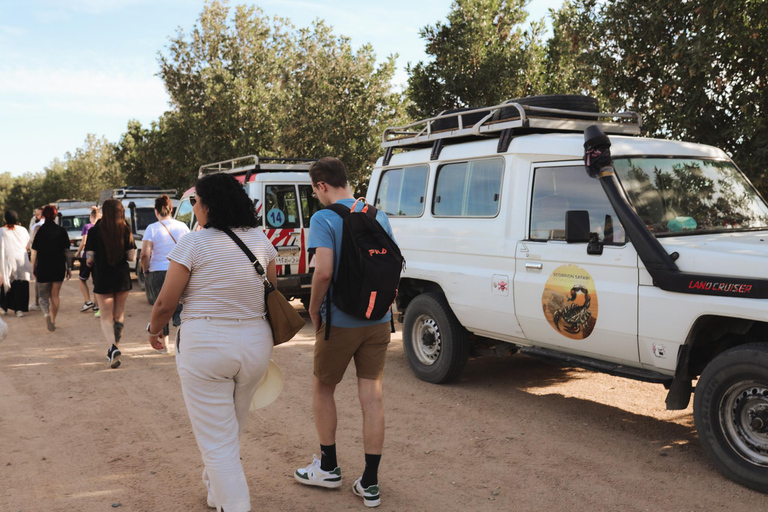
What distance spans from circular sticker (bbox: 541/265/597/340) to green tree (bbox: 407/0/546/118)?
37.2 feet

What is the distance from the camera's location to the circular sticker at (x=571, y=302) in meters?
4.98

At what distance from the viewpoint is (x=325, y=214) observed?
3.92 meters

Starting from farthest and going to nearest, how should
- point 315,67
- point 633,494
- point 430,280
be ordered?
point 315,67 → point 430,280 → point 633,494

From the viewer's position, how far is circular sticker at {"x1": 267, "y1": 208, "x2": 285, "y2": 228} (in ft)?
33.4

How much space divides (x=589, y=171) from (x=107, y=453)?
409cm

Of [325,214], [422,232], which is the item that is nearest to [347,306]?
[325,214]

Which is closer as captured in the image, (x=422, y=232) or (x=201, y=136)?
(x=422, y=232)

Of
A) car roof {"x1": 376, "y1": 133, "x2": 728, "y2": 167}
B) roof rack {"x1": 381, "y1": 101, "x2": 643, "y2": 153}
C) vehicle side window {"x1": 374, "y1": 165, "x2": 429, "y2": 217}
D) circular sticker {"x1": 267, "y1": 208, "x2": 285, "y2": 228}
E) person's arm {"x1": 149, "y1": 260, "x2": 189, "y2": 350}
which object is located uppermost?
roof rack {"x1": 381, "y1": 101, "x2": 643, "y2": 153}

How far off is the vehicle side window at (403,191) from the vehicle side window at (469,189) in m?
0.25

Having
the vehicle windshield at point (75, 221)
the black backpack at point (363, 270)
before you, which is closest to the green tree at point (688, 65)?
the black backpack at point (363, 270)

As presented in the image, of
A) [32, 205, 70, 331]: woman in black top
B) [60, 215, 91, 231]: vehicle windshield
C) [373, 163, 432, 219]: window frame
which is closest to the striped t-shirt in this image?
[373, 163, 432, 219]: window frame

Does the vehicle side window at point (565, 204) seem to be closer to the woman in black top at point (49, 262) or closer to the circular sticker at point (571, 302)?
the circular sticker at point (571, 302)

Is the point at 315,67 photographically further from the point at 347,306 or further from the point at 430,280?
the point at 347,306

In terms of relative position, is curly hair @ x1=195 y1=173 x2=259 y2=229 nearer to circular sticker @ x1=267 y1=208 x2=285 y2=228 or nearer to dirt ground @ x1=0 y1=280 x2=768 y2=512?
dirt ground @ x1=0 y1=280 x2=768 y2=512
